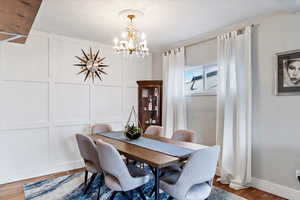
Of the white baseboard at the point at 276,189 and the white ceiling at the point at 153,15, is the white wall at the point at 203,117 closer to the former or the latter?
the white baseboard at the point at 276,189

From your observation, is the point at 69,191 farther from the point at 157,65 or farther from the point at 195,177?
the point at 157,65

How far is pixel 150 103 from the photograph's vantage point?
4570 millimetres

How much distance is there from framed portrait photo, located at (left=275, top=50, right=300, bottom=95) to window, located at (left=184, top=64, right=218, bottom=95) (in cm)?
101

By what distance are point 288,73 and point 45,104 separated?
3.89 m

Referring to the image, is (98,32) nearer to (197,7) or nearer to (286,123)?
(197,7)

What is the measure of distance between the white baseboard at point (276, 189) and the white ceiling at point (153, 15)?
240 cm

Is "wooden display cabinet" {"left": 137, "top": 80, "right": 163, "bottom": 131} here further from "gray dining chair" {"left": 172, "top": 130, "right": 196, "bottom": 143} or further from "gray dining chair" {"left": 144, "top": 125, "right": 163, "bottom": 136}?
"gray dining chair" {"left": 172, "top": 130, "right": 196, "bottom": 143}

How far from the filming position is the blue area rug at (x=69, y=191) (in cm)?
259

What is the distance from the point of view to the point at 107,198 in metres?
2.56

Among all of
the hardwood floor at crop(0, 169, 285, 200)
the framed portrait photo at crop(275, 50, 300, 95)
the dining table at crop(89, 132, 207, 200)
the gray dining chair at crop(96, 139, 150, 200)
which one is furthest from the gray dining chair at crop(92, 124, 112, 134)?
the framed portrait photo at crop(275, 50, 300, 95)

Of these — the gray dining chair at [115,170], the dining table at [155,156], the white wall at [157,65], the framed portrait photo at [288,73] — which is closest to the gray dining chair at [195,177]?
the dining table at [155,156]

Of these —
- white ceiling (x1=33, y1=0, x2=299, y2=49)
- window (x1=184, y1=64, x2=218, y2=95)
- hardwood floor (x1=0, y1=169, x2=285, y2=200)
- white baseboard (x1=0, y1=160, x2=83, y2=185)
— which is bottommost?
hardwood floor (x1=0, y1=169, x2=285, y2=200)

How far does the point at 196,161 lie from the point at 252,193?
1.66 metres

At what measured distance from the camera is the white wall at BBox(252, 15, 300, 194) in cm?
255
